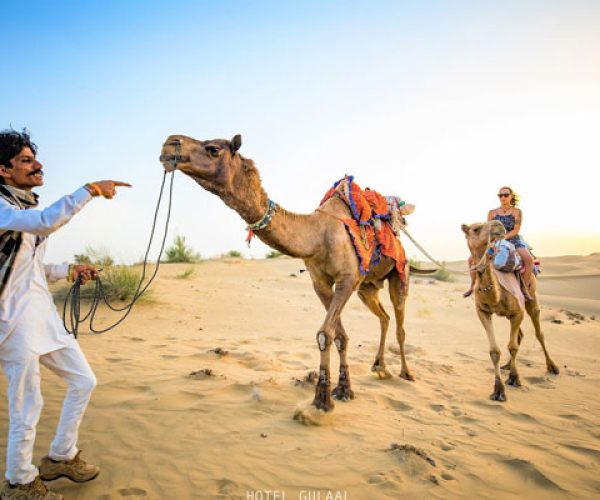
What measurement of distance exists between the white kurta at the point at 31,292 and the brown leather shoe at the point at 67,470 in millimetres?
897

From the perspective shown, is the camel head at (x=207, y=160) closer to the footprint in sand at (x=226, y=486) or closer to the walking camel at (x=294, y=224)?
the walking camel at (x=294, y=224)

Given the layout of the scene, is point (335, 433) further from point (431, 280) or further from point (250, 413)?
point (431, 280)

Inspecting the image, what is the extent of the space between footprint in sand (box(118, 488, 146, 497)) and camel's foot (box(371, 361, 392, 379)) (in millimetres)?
3982

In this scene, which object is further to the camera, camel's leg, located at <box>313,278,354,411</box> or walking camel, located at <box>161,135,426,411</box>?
camel's leg, located at <box>313,278,354,411</box>

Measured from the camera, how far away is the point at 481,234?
19.1ft

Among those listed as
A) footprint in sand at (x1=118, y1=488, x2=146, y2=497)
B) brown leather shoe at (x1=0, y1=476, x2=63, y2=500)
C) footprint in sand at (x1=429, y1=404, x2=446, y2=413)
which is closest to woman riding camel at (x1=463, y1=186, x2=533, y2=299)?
footprint in sand at (x1=429, y1=404, x2=446, y2=413)

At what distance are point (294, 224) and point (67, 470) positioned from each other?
299 centimetres

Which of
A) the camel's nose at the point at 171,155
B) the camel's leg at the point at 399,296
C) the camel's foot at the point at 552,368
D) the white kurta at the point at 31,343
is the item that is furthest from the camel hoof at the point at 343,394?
the camel's foot at the point at 552,368

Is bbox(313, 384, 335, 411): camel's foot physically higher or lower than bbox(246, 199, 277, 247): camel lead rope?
lower

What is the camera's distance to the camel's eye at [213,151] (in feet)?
12.6

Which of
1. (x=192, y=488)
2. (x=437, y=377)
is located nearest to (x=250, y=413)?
(x=192, y=488)

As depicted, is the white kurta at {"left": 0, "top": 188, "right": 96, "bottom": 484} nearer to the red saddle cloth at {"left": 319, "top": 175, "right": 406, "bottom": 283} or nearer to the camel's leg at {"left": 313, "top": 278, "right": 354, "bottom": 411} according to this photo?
the camel's leg at {"left": 313, "top": 278, "right": 354, "bottom": 411}

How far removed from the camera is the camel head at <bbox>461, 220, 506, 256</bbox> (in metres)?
5.60

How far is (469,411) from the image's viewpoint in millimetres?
5012
